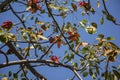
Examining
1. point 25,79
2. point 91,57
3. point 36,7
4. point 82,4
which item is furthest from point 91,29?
point 25,79

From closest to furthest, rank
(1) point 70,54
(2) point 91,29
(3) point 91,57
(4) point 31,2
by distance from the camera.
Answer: (2) point 91,29 < (3) point 91,57 < (4) point 31,2 < (1) point 70,54

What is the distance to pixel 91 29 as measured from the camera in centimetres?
204

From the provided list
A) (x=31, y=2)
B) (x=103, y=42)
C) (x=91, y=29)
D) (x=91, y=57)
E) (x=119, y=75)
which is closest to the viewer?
(x=119, y=75)

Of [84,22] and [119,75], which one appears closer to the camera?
[119,75]

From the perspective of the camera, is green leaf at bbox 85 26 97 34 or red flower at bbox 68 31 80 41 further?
red flower at bbox 68 31 80 41

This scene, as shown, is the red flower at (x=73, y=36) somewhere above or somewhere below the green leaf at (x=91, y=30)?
below

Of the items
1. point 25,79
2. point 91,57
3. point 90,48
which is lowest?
point 25,79

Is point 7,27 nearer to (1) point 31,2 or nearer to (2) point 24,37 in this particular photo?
(2) point 24,37

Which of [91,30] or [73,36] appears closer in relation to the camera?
[91,30]

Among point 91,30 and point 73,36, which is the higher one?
point 91,30

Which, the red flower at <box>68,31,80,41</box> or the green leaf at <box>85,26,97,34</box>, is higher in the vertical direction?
the green leaf at <box>85,26,97,34</box>

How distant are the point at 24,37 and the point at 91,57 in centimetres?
67

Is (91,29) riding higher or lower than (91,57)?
higher

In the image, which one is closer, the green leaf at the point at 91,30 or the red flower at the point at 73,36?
the green leaf at the point at 91,30
